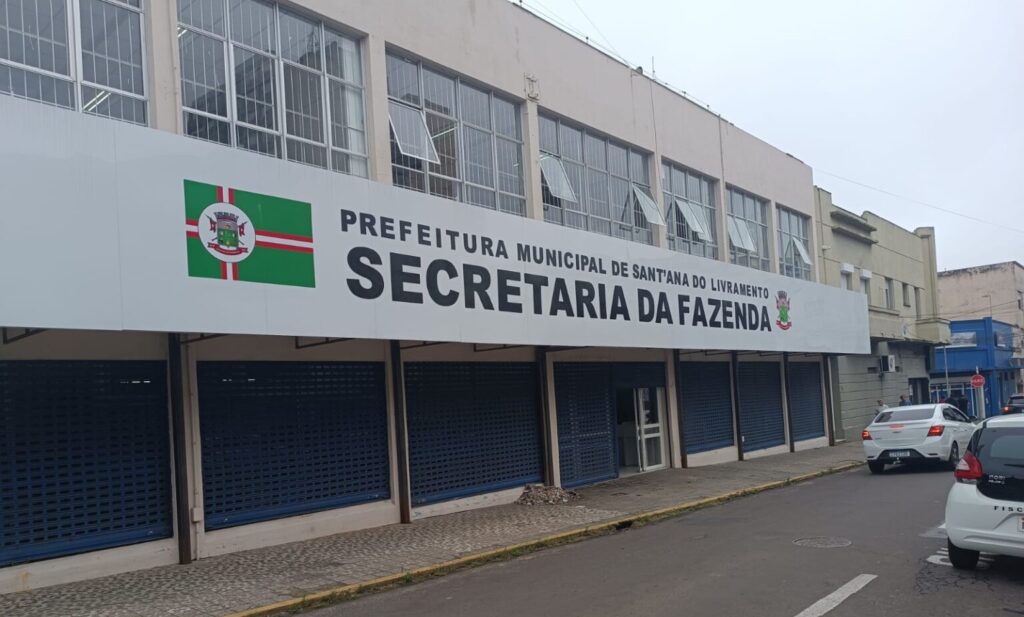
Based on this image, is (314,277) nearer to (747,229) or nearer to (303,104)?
(303,104)

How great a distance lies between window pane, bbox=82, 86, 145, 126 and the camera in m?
9.49

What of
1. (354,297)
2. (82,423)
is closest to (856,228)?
(354,297)

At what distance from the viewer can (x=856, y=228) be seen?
30094 mm

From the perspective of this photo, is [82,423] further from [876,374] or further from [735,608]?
[876,374]

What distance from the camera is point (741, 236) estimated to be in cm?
2292

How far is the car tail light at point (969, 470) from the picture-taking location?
7.93 m

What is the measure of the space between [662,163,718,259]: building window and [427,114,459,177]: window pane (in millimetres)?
7133

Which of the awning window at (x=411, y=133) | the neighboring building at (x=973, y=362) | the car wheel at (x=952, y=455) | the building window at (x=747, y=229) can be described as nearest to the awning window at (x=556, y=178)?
the awning window at (x=411, y=133)

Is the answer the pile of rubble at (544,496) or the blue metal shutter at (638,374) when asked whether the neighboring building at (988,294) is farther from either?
the pile of rubble at (544,496)

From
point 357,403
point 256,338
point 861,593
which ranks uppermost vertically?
point 256,338

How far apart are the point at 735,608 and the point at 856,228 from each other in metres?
25.8

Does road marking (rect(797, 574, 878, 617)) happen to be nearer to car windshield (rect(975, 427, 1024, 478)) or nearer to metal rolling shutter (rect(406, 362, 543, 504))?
car windshield (rect(975, 427, 1024, 478))

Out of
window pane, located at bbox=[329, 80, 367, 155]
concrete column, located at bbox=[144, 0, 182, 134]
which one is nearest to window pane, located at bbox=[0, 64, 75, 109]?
concrete column, located at bbox=[144, 0, 182, 134]

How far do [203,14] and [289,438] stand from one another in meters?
5.57
